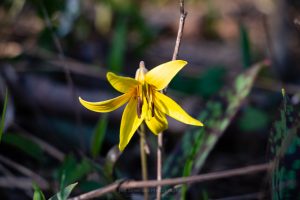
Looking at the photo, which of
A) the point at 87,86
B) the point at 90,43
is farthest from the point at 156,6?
the point at 87,86

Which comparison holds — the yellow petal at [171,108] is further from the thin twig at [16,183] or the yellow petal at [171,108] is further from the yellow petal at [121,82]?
the thin twig at [16,183]

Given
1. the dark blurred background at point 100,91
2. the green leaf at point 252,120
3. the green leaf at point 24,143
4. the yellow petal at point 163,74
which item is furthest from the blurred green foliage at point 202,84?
the yellow petal at point 163,74

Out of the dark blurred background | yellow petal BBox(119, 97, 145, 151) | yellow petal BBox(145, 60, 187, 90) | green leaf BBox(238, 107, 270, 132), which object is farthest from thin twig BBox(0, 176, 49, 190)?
green leaf BBox(238, 107, 270, 132)

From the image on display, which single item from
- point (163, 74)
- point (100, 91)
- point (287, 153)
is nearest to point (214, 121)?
point (287, 153)

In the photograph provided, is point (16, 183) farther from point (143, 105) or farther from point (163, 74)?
point (163, 74)

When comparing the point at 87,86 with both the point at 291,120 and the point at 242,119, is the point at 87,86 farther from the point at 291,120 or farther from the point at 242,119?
the point at 291,120

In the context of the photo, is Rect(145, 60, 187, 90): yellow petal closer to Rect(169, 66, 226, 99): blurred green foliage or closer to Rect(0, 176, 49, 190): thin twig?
Rect(0, 176, 49, 190): thin twig
